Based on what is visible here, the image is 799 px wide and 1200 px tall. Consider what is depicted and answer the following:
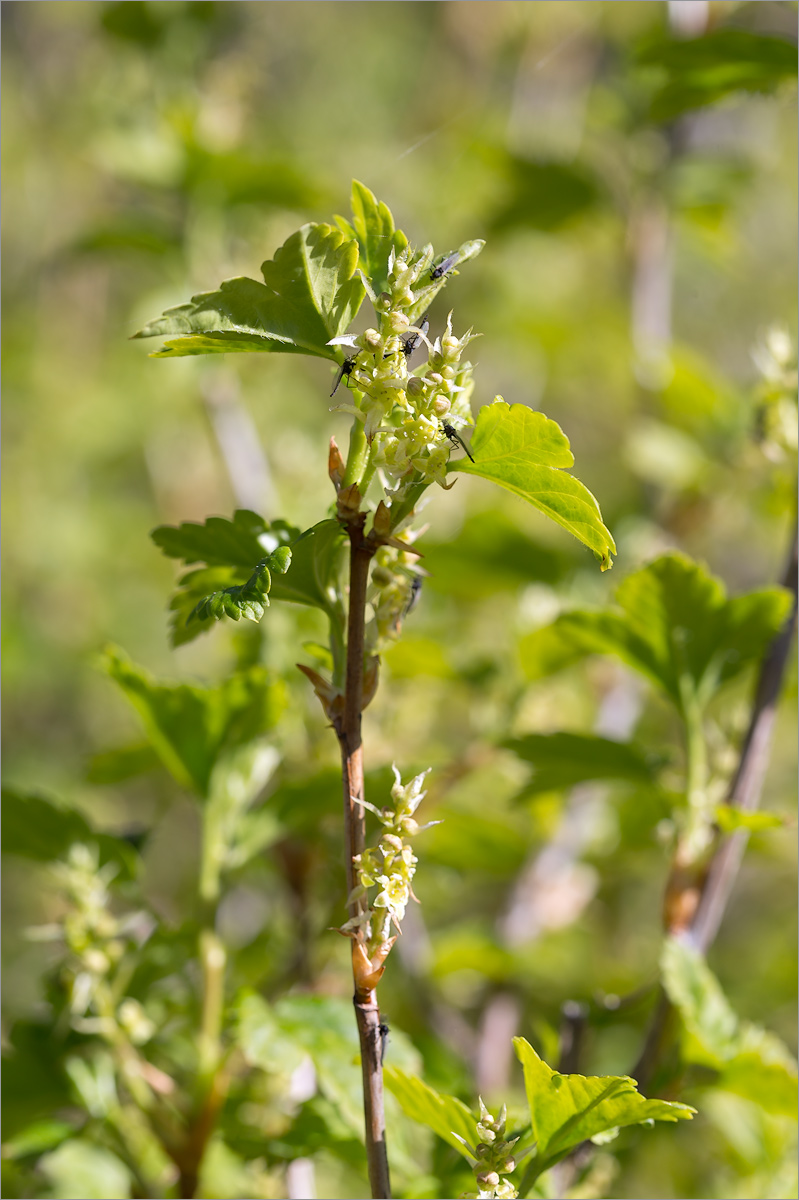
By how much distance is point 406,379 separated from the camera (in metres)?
0.39

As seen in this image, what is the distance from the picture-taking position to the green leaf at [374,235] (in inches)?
16.2

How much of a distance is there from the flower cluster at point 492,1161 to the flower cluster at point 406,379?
0.26 meters

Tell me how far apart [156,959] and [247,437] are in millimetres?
851

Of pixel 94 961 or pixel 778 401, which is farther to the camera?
pixel 778 401

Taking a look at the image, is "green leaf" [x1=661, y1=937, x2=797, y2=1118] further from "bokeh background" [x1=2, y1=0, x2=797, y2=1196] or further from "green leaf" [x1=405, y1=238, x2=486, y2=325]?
"green leaf" [x1=405, y1=238, x2=486, y2=325]

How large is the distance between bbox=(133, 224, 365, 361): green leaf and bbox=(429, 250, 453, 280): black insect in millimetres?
33

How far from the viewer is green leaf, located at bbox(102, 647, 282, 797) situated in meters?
0.63

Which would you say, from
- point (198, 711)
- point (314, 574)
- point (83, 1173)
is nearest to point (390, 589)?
point (314, 574)

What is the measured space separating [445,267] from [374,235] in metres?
0.05

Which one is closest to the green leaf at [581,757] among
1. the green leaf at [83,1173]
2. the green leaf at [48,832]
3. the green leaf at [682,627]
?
the green leaf at [682,627]

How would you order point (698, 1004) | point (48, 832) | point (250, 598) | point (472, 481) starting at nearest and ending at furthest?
point (250, 598), point (698, 1004), point (48, 832), point (472, 481)

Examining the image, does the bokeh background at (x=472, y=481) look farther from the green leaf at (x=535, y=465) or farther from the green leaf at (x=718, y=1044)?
the green leaf at (x=535, y=465)

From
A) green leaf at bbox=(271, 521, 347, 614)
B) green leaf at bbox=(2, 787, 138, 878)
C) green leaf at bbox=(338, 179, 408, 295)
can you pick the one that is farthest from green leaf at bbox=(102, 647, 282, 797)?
green leaf at bbox=(338, 179, 408, 295)

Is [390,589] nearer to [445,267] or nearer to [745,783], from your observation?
[445,267]
